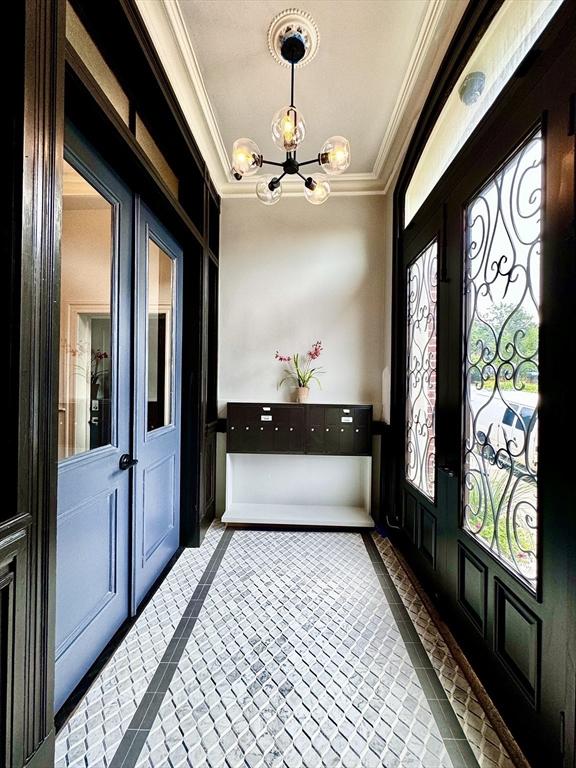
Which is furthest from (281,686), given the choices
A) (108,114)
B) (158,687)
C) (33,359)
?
(108,114)

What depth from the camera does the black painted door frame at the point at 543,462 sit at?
1.09m

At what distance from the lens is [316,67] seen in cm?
211

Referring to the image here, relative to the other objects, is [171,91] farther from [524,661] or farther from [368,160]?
[524,661]

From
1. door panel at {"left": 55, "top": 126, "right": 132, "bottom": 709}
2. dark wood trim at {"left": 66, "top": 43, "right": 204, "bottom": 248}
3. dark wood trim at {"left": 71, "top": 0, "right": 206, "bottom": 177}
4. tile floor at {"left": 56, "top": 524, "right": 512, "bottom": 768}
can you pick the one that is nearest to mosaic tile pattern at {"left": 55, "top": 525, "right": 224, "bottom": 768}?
tile floor at {"left": 56, "top": 524, "right": 512, "bottom": 768}

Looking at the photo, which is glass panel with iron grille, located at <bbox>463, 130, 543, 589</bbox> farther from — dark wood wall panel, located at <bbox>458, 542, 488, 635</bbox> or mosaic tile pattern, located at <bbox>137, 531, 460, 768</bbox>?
mosaic tile pattern, located at <bbox>137, 531, 460, 768</bbox>

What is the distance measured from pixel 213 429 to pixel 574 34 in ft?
10.3

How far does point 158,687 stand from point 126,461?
3.44 feet

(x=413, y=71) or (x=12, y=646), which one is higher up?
(x=413, y=71)

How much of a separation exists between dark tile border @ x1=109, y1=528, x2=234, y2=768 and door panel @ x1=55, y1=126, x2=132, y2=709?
13.2 inches

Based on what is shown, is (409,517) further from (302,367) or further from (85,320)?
(85,320)

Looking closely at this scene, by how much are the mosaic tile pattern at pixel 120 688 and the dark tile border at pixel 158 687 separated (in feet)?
0.08

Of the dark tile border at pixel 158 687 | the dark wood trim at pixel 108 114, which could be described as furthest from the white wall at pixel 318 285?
the dark tile border at pixel 158 687

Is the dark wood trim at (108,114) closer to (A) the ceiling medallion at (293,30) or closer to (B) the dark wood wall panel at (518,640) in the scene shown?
(A) the ceiling medallion at (293,30)

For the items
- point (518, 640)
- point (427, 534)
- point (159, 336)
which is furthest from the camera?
point (159, 336)
